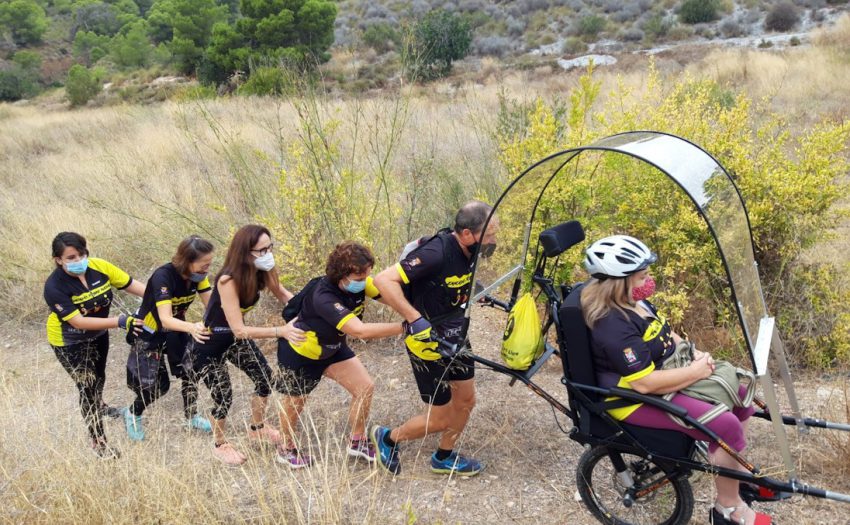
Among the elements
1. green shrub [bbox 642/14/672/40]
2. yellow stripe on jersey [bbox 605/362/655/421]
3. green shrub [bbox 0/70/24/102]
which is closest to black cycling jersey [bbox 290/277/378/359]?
yellow stripe on jersey [bbox 605/362/655/421]

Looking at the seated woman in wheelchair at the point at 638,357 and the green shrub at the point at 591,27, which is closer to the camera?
the seated woman in wheelchair at the point at 638,357

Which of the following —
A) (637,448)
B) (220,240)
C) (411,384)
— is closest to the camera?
(637,448)

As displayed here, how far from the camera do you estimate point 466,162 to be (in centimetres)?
832

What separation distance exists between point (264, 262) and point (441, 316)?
1127 millimetres

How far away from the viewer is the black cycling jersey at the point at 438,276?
355cm

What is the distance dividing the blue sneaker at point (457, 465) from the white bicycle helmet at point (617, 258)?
1568mm

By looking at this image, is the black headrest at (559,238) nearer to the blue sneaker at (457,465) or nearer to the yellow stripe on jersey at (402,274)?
the yellow stripe on jersey at (402,274)

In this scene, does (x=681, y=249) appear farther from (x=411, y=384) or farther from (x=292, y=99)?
(x=292, y=99)

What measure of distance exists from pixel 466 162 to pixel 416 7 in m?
34.5

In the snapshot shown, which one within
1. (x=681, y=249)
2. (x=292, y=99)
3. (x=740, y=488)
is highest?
(x=292, y=99)

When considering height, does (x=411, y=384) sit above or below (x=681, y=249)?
below

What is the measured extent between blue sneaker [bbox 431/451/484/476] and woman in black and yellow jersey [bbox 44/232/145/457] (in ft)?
6.81

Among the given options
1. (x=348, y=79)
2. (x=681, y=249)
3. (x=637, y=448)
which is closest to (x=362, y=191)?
(x=681, y=249)

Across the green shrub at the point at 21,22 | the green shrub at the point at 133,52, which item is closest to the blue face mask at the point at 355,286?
the green shrub at the point at 133,52
